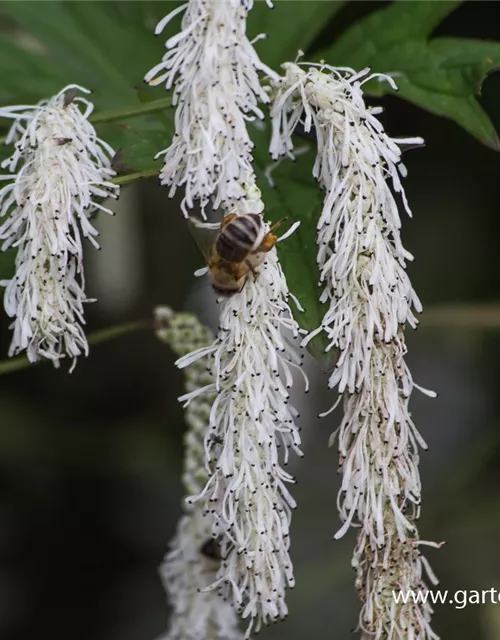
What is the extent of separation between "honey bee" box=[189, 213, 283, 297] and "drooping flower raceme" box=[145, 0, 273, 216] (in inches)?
1.2

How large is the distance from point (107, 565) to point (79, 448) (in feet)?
1.01

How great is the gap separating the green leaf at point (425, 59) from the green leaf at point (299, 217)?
0.14 meters

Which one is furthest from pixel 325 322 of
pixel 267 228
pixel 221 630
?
pixel 221 630

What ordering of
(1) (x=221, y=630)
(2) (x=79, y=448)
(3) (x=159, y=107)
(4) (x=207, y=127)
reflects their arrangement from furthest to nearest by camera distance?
(2) (x=79, y=448)
(1) (x=221, y=630)
(3) (x=159, y=107)
(4) (x=207, y=127)

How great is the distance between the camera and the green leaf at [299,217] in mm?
975

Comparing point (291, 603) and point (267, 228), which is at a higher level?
point (267, 228)

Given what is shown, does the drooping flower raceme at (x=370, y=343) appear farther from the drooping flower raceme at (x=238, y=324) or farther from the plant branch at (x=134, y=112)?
the plant branch at (x=134, y=112)

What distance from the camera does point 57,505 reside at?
6.88ft

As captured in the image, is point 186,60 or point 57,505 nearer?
point 186,60

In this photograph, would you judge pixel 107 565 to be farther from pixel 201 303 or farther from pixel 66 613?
pixel 201 303

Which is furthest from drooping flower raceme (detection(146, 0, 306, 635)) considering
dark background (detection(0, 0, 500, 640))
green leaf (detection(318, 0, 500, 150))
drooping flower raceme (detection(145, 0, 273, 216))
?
dark background (detection(0, 0, 500, 640))

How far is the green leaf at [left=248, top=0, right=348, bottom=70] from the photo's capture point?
1.32 m

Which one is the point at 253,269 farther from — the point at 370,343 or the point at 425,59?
the point at 425,59

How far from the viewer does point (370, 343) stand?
887 millimetres
